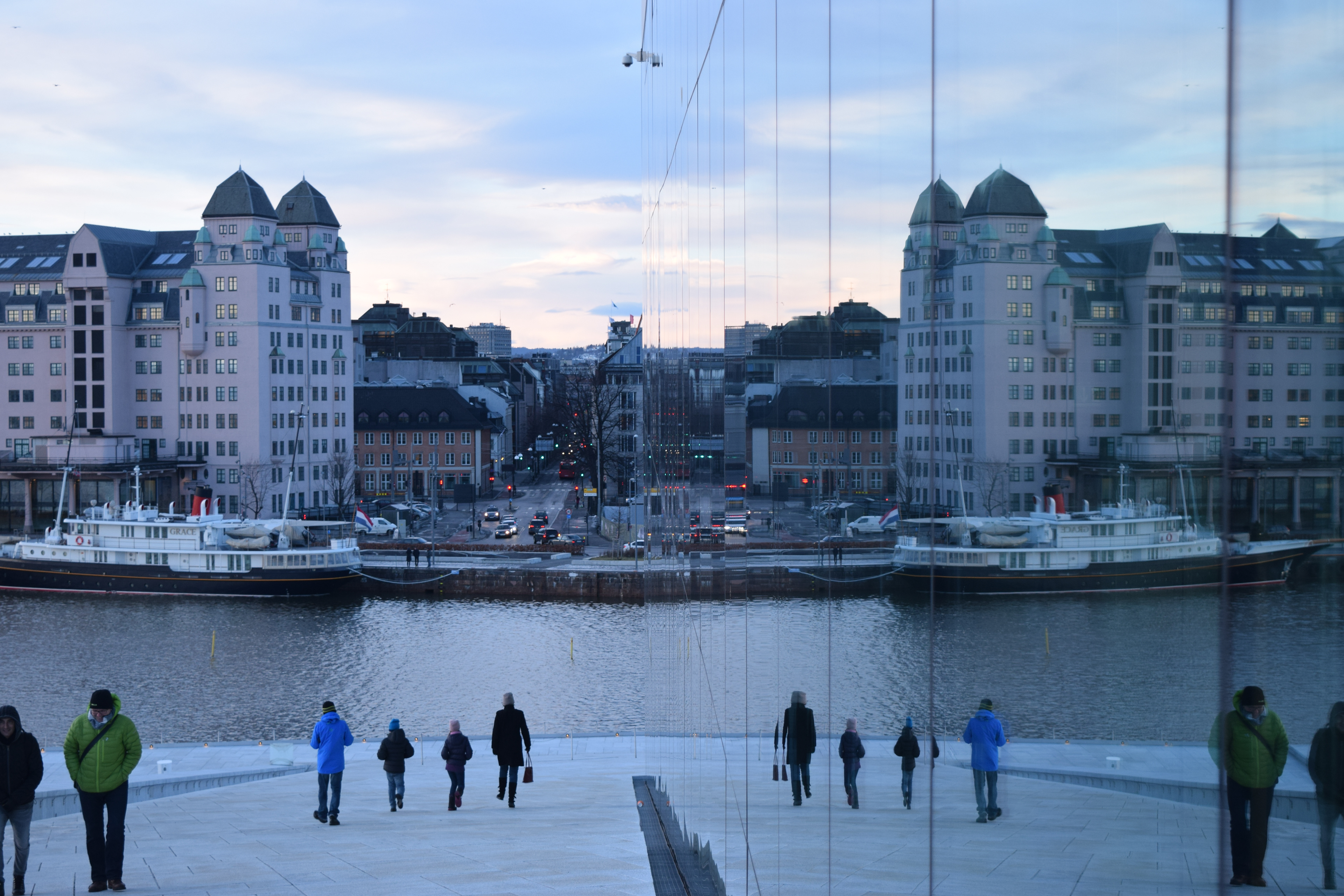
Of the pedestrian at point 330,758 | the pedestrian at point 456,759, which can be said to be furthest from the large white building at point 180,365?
the pedestrian at point 330,758

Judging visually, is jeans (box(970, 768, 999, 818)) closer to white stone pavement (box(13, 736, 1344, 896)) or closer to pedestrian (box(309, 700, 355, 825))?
white stone pavement (box(13, 736, 1344, 896))

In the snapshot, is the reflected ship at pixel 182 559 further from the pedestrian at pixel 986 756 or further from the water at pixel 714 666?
the pedestrian at pixel 986 756

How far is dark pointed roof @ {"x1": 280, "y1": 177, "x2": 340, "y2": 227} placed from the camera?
184 ft

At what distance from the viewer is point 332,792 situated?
30.4 feet

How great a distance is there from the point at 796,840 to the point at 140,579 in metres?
40.7

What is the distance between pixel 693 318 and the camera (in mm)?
6711

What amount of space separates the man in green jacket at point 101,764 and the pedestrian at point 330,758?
3027mm

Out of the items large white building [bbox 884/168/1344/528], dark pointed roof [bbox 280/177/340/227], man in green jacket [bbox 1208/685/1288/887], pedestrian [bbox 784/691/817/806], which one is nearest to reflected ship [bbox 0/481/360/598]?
dark pointed roof [bbox 280/177/340/227]

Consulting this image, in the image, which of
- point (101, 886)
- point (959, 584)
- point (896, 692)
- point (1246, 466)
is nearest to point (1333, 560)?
point (1246, 466)

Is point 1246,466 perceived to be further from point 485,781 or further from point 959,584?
point 485,781

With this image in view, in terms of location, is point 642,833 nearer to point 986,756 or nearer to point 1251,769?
point 986,756

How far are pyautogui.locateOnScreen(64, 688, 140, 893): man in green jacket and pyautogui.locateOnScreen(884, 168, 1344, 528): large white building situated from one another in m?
5.22

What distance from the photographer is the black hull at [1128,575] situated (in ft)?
3.61

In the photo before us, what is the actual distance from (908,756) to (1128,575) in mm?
763
